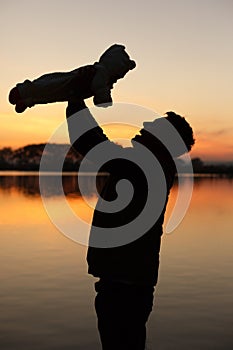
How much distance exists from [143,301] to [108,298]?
0.70 feet

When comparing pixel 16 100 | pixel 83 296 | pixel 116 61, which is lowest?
pixel 83 296

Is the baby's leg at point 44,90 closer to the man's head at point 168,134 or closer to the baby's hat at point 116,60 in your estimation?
the baby's hat at point 116,60

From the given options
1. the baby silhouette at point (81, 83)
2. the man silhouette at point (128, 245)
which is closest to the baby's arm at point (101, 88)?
the baby silhouette at point (81, 83)

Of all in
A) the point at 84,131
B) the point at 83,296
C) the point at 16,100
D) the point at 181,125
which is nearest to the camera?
the point at 84,131

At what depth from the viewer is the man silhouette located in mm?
3268

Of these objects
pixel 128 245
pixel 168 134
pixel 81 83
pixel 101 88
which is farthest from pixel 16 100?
pixel 128 245

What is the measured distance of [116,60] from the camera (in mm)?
3176

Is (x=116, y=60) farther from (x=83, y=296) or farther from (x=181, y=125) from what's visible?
(x=83, y=296)

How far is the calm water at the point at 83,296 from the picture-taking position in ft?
24.8

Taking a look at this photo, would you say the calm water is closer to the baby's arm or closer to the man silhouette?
the man silhouette

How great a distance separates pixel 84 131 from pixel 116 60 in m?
0.44

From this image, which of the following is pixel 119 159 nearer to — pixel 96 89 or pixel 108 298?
pixel 96 89

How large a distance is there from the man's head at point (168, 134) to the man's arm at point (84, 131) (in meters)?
0.26

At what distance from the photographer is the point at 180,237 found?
19.4 meters
